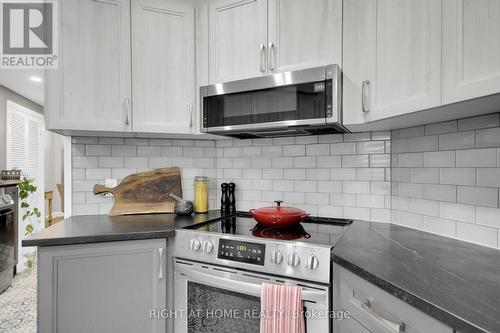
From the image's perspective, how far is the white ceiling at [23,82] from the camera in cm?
338

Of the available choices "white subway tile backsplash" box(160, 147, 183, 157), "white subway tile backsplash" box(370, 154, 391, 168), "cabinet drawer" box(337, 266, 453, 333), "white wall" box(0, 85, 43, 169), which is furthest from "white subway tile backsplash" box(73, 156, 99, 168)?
"white wall" box(0, 85, 43, 169)

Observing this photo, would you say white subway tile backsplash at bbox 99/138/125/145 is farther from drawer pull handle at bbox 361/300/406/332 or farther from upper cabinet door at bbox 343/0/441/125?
drawer pull handle at bbox 361/300/406/332

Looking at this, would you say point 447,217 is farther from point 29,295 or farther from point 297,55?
point 29,295

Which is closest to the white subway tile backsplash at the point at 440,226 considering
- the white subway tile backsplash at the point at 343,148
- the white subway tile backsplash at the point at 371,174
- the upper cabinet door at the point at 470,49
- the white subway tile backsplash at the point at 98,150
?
the white subway tile backsplash at the point at 371,174

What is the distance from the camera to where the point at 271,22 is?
5.34 feet

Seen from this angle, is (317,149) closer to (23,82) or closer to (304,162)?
(304,162)

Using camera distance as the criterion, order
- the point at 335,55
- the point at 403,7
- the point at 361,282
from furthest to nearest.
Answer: the point at 335,55 → the point at 403,7 → the point at 361,282

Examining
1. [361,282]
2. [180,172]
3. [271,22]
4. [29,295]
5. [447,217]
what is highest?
[271,22]

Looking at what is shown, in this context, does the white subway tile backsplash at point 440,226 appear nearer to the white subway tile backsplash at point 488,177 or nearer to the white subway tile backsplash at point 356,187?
the white subway tile backsplash at point 488,177

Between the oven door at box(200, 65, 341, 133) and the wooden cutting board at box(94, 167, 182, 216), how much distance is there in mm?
588

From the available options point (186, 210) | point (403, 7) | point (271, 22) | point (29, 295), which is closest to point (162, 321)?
point (186, 210)

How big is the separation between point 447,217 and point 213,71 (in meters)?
1.53

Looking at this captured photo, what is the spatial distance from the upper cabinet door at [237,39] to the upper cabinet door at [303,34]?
0.06 meters

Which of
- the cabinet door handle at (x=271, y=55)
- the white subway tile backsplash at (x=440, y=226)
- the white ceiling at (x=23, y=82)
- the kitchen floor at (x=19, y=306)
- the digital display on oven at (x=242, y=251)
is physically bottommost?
the kitchen floor at (x=19, y=306)
